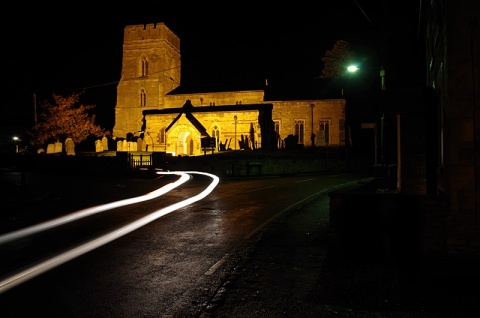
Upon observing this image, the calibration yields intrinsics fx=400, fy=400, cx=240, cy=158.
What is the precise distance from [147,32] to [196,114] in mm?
21460

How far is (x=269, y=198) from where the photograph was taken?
16.4 meters

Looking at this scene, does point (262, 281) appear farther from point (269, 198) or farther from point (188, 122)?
point (188, 122)

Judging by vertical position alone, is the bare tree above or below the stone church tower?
below

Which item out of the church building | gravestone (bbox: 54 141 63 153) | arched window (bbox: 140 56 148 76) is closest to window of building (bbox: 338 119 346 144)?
the church building

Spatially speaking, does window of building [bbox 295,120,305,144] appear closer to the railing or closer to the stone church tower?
the stone church tower

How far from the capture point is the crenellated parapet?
215ft

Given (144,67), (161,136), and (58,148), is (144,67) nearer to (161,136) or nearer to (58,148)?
(161,136)

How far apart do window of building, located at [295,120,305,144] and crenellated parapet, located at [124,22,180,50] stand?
1076 inches

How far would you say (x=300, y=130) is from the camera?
2194 inches

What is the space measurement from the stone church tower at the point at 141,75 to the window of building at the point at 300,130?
22296mm

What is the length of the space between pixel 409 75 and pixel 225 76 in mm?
52799

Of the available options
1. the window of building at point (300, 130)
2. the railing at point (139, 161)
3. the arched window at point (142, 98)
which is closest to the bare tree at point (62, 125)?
the arched window at point (142, 98)

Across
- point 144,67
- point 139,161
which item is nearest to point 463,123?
point 139,161

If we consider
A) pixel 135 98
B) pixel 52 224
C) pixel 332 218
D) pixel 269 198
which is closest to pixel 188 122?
pixel 135 98
